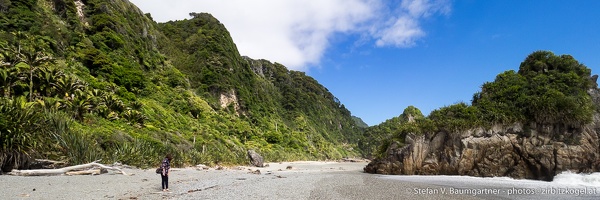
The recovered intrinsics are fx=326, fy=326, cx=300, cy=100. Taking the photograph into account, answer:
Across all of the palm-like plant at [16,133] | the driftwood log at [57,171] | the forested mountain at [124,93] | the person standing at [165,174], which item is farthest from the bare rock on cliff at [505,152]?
the palm-like plant at [16,133]

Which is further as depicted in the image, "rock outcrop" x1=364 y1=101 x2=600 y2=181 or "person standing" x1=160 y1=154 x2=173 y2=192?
"rock outcrop" x1=364 y1=101 x2=600 y2=181

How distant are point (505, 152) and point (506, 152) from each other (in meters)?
0.07

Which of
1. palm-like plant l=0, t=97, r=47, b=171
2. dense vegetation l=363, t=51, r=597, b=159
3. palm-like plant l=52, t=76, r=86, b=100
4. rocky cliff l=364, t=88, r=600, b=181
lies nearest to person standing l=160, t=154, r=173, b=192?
palm-like plant l=0, t=97, r=47, b=171

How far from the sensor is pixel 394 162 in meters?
28.0

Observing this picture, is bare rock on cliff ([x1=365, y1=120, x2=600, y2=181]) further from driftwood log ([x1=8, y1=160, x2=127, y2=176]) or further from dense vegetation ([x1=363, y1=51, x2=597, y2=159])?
driftwood log ([x1=8, y1=160, x2=127, y2=176])

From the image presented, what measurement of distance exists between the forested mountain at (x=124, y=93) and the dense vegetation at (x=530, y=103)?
75.6ft

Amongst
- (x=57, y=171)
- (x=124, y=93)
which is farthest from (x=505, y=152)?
(x=124, y=93)

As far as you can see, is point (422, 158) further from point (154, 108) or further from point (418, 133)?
point (154, 108)

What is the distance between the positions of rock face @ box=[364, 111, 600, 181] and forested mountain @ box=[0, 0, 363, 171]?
67.7ft

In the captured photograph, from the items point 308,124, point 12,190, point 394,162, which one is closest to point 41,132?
point 12,190

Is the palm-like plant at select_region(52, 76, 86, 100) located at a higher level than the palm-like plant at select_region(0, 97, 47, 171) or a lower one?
higher

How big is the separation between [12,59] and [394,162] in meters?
38.6

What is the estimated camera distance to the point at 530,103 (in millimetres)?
26406

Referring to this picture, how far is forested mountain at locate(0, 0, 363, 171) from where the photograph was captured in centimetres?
1941
